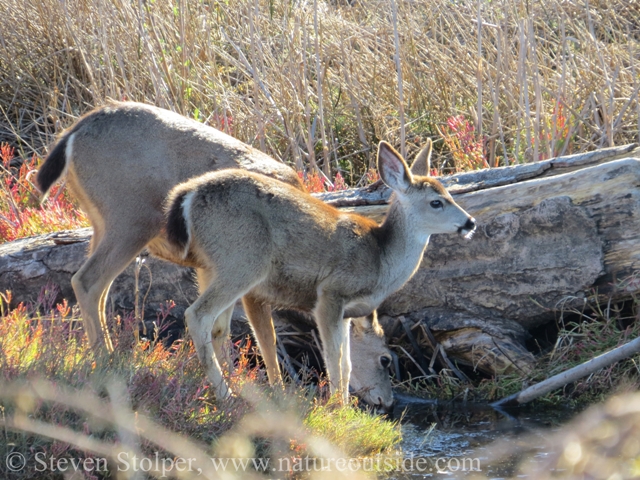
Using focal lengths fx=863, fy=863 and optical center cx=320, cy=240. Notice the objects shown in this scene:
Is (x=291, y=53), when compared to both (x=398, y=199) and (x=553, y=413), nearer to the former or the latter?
(x=398, y=199)

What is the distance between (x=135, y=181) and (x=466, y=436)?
2686mm

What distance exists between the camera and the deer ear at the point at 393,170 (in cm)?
551

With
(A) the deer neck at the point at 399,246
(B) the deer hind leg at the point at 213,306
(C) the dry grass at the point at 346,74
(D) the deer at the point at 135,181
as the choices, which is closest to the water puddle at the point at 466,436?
(D) the deer at the point at 135,181

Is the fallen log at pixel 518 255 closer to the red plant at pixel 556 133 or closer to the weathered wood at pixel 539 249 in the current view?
the weathered wood at pixel 539 249

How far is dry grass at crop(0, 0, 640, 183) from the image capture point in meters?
8.03

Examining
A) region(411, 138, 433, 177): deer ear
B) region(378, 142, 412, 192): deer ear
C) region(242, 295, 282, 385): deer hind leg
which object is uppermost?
region(378, 142, 412, 192): deer ear

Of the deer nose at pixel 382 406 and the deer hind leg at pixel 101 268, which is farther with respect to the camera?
the deer nose at pixel 382 406

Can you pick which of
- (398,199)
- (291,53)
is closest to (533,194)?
(398,199)

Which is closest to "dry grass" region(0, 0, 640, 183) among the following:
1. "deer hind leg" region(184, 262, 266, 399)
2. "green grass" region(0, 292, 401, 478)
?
"deer hind leg" region(184, 262, 266, 399)

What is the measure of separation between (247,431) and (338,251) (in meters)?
1.33

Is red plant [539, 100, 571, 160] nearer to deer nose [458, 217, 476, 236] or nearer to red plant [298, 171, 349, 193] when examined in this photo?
red plant [298, 171, 349, 193]

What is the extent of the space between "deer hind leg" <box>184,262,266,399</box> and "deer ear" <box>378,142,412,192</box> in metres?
1.17

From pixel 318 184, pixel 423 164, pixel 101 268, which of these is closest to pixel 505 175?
pixel 423 164

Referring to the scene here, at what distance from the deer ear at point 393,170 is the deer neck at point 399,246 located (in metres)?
0.13
